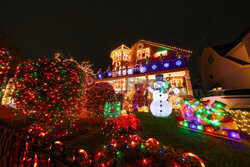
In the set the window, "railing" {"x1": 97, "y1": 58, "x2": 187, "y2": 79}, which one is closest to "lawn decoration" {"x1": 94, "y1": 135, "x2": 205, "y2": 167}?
"railing" {"x1": 97, "y1": 58, "x2": 187, "y2": 79}

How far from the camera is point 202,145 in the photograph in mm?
3059

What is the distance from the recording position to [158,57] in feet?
47.1

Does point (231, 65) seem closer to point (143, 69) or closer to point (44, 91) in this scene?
point (143, 69)

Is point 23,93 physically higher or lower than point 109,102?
higher

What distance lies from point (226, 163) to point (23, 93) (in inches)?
272

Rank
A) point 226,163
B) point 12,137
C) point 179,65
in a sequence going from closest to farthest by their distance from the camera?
point 12,137 < point 226,163 < point 179,65

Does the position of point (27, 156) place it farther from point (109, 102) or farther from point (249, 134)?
point (249, 134)

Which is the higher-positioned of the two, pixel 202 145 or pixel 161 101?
pixel 161 101

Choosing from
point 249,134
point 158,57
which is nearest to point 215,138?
point 249,134

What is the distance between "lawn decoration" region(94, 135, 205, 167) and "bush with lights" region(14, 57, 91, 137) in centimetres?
282

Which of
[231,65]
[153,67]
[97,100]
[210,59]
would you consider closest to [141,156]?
[97,100]

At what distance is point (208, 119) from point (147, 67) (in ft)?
24.7

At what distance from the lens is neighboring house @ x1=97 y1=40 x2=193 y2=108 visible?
9386 millimetres

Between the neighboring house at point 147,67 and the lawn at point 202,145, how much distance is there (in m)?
6.32
